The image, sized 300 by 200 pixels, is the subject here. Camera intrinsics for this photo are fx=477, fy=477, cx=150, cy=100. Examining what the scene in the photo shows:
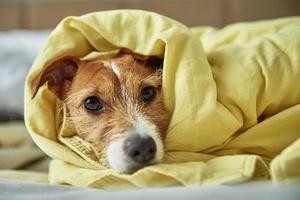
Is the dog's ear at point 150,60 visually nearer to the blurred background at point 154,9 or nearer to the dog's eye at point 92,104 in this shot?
the dog's eye at point 92,104

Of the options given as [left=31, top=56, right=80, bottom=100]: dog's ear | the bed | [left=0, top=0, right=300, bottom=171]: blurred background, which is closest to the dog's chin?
the bed

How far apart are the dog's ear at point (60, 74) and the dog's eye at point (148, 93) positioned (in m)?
0.17

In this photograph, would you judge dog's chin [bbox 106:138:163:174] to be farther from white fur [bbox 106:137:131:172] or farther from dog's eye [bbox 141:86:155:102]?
dog's eye [bbox 141:86:155:102]

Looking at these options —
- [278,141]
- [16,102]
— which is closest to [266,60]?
[278,141]

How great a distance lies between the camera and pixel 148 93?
0.97 metres

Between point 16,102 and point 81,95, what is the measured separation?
58 centimetres

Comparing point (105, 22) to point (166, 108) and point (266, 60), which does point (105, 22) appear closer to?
point (166, 108)

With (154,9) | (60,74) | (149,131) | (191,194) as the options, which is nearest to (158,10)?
(154,9)

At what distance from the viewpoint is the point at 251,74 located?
0.89 meters

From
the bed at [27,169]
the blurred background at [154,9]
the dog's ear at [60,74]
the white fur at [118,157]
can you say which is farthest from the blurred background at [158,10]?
the white fur at [118,157]

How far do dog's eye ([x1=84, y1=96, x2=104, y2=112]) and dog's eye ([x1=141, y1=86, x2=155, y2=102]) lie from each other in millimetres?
92

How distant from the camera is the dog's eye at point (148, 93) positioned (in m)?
0.97

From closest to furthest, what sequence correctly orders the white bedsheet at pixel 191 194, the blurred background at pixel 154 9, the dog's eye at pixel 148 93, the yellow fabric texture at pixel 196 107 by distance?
the white bedsheet at pixel 191 194, the yellow fabric texture at pixel 196 107, the dog's eye at pixel 148 93, the blurred background at pixel 154 9

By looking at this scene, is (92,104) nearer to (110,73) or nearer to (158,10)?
(110,73)
